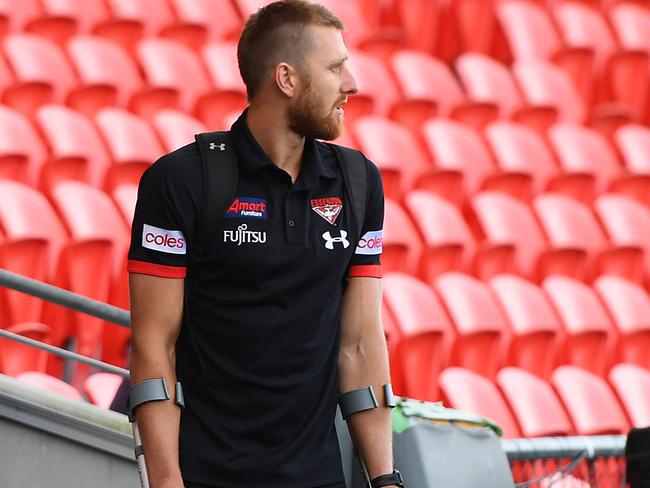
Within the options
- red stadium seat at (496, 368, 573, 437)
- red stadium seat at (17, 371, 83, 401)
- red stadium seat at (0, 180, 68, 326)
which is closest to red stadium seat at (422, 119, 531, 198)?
red stadium seat at (496, 368, 573, 437)

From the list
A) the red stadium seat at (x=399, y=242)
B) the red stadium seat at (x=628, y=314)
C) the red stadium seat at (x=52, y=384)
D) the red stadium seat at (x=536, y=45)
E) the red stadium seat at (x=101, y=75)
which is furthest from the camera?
the red stadium seat at (x=536, y=45)

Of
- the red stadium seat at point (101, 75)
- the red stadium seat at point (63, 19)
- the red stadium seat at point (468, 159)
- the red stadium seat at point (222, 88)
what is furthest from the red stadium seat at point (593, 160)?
→ the red stadium seat at point (63, 19)

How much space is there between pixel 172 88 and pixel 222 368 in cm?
398

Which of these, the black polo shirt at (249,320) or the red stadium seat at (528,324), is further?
the red stadium seat at (528,324)

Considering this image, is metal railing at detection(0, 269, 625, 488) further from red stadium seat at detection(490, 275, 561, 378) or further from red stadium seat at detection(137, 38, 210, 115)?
red stadium seat at detection(137, 38, 210, 115)

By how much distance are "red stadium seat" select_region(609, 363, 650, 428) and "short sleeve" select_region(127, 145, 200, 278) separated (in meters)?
3.40

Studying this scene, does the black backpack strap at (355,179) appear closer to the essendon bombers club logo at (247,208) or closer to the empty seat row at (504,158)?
the essendon bombers club logo at (247,208)

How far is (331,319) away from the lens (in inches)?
59.6

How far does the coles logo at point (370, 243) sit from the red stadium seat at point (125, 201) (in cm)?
292

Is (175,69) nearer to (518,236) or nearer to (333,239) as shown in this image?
(518,236)

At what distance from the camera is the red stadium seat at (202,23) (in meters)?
5.89

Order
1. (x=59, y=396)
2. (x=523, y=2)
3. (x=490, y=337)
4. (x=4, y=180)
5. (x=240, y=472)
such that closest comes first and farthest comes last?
1. (x=240, y=472)
2. (x=59, y=396)
3. (x=4, y=180)
4. (x=490, y=337)
5. (x=523, y=2)

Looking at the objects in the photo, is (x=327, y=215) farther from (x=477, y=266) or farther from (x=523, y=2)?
(x=523, y=2)

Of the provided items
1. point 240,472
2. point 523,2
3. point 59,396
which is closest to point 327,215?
point 240,472
